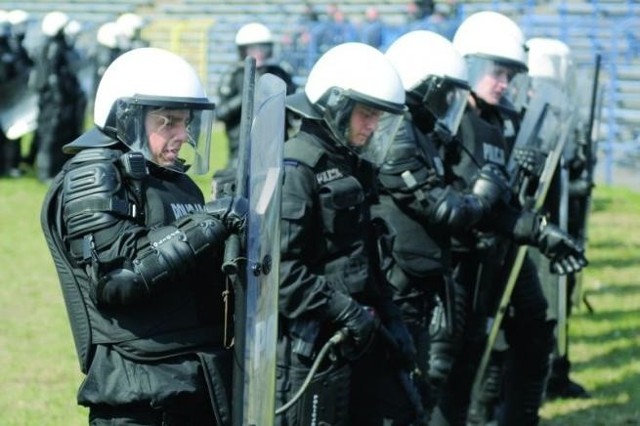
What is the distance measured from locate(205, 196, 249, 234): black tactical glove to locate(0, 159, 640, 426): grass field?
3.91 m

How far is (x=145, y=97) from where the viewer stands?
443 centimetres

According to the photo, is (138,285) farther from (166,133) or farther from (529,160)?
(529,160)

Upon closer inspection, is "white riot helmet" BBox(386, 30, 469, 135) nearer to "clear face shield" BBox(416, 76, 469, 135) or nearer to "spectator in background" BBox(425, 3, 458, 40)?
"clear face shield" BBox(416, 76, 469, 135)

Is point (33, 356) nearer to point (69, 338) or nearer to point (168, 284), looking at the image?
point (69, 338)

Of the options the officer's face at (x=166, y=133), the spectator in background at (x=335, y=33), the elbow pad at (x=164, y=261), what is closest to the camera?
the elbow pad at (x=164, y=261)

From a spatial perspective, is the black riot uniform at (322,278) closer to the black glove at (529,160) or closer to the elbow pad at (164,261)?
the elbow pad at (164,261)

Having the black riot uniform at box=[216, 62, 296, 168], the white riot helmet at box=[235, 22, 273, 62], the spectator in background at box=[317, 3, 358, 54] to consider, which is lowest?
the spectator in background at box=[317, 3, 358, 54]

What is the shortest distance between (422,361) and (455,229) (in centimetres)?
60

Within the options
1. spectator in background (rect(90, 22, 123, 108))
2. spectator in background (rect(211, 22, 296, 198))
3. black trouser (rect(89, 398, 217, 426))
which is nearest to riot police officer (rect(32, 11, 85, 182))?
spectator in background (rect(90, 22, 123, 108))

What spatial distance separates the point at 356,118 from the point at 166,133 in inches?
46.6

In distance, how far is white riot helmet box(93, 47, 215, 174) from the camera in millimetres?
4430

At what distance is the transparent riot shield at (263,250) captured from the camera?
4.25 meters

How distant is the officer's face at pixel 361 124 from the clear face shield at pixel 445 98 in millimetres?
1125

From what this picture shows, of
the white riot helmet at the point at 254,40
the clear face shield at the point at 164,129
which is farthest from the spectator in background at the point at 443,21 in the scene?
the clear face shield at the point at 164,129
